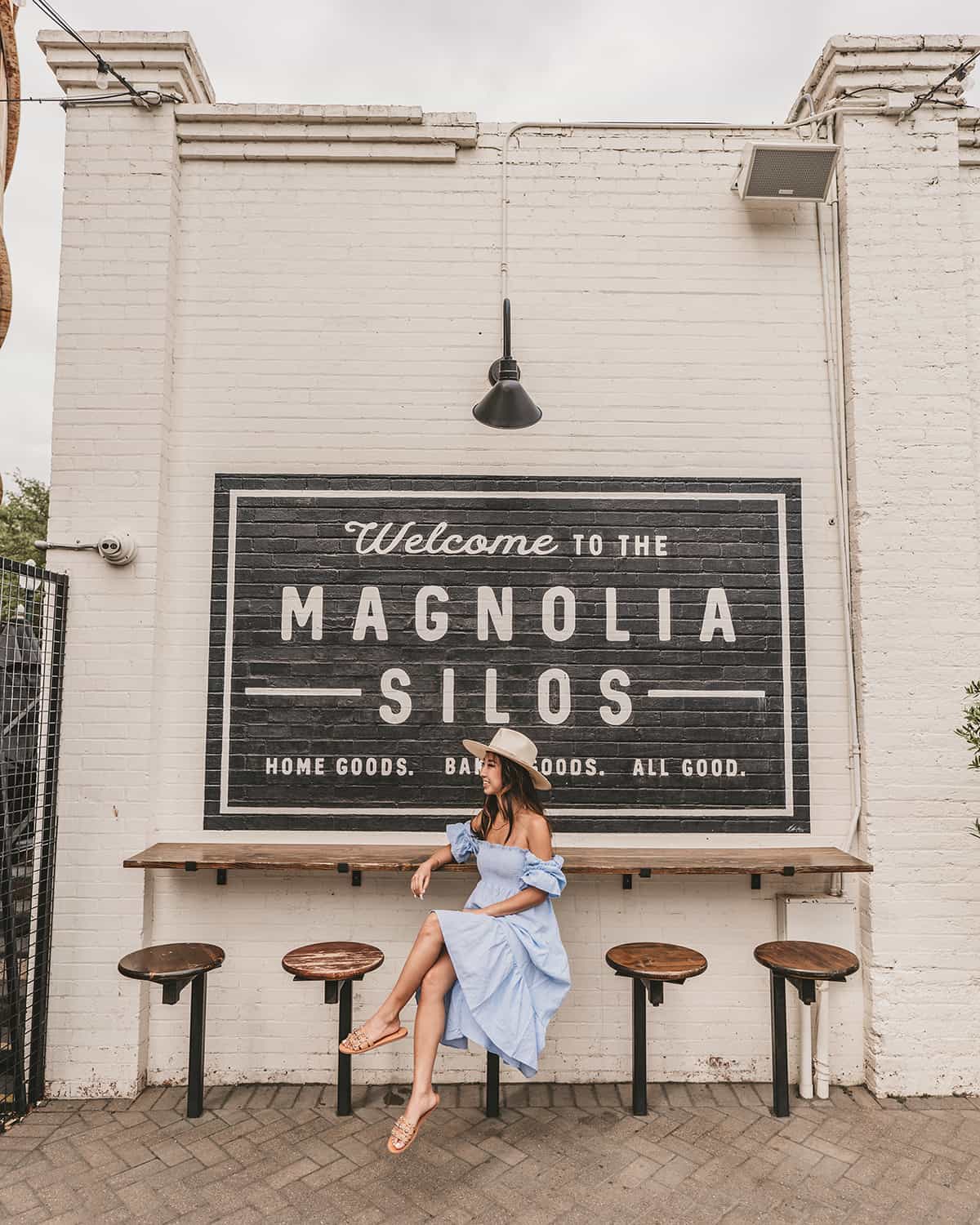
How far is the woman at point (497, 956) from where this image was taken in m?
3.20

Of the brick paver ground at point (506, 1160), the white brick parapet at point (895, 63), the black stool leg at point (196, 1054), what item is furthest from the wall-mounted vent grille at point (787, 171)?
the black stool leg at point (196, 1054)

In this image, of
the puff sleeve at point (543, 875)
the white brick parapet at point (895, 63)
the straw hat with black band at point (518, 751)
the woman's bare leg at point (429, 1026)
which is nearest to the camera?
the woman's bare leg at point (429, 1026)

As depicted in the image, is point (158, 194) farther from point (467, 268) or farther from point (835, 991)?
point (835, 991)

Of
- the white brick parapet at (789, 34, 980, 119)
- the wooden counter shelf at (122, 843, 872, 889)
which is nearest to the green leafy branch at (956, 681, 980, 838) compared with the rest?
the wooden counter shelf at (122, 843, 872, 889)

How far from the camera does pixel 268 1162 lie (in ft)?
10.7

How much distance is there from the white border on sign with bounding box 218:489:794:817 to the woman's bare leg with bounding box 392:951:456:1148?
875mm

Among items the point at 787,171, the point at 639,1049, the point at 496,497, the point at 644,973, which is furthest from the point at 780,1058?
the point at 787,171

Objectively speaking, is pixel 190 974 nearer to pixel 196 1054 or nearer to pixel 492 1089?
pixel 196 1054

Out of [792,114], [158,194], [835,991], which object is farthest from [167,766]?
[792,114]

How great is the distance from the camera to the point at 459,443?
169 inches

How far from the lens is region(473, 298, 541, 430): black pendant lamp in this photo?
3.83 metres

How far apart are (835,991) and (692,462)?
278cm

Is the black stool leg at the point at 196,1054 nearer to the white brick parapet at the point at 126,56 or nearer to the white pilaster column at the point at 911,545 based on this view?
the white pilaster column at the point at 911,545

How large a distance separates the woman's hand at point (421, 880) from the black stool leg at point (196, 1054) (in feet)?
3.42
